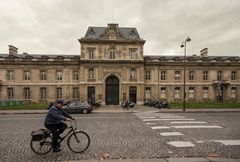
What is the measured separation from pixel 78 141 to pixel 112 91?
24.8 meters

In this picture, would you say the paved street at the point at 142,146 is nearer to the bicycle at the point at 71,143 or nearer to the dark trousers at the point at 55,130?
the bicycle at the point at 71,143

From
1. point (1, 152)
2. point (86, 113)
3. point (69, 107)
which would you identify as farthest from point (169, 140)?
point (69, 107)

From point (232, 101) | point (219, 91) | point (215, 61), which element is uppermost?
point (215, 61)

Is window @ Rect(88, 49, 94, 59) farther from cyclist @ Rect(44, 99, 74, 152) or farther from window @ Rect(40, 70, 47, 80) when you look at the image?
cyclist @ Rect(44, 99, 74, 152)

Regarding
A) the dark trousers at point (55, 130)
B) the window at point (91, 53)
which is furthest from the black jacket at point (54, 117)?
the window at point (91, 53)

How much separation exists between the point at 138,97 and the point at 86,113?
14.3m

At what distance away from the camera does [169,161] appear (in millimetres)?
5191

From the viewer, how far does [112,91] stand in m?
31.0

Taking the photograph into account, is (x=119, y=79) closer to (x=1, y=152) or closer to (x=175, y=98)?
(x=175, y=98)

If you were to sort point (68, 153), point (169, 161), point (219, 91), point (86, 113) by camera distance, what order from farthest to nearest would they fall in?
point (219, 91) < point (86, 113) < point (68, 153) < point (169, 161)

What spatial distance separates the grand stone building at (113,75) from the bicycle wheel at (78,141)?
944 inches

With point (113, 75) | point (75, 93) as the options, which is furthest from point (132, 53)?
point (75, 93)

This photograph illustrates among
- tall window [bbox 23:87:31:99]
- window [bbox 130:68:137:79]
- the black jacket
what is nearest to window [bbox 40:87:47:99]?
tall window [bbox 23:87:31:99]

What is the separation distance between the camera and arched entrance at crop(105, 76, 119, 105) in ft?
101
